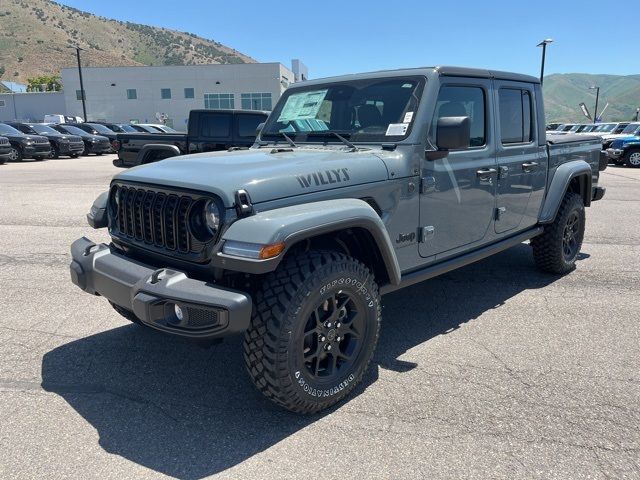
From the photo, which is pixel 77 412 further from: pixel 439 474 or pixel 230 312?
pixel 439 474

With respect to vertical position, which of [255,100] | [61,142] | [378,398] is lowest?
[378,398]

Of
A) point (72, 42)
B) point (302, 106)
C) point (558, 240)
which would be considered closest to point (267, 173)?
point (302, 106)

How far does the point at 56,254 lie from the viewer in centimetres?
637

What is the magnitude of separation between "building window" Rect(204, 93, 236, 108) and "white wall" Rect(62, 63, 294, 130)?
46 cm

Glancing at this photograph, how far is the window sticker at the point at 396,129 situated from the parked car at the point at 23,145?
20666 mm

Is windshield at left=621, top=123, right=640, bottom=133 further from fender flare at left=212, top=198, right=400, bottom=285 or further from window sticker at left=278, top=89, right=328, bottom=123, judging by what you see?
fender flare at left=212, top=198, right=400, bottom=285

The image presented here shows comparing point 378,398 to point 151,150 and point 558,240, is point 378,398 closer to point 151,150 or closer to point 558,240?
point 558,240

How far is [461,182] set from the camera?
150 inches

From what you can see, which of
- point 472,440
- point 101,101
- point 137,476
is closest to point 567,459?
point 472,440

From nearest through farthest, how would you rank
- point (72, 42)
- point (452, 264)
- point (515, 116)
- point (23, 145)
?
1. point (452, 264)
2. point (515, 116)
3. point (23, 145)
4. point (72, 42)

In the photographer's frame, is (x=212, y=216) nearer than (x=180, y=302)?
No

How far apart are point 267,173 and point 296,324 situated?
0.84m

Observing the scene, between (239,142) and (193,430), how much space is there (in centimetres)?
881

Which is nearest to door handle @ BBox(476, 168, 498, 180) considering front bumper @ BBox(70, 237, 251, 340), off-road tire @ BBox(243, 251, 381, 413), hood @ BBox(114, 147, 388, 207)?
hood @ BBox(114, 147, 388, 207)
